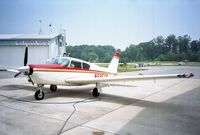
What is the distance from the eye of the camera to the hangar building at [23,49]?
3083 centimetres

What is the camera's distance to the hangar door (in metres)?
30.7

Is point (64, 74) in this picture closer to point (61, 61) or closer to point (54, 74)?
point (54, 74)

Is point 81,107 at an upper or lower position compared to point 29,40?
lower

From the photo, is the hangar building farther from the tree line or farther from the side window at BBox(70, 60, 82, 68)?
the tree line

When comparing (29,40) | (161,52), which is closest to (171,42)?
(161,52)

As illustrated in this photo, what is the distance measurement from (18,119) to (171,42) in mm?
69248

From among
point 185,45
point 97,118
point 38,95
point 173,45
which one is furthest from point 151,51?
point 97,118

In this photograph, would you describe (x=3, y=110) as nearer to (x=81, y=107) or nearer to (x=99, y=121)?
(x=81, y=107)

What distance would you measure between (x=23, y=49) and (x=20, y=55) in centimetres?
114

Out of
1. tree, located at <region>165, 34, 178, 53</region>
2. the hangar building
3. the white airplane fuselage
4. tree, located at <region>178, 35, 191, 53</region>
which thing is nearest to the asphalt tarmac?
the white airplane fuselage

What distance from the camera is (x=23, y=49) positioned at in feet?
103

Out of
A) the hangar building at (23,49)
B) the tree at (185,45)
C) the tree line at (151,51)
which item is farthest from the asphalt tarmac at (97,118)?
the tree line at (151,51)

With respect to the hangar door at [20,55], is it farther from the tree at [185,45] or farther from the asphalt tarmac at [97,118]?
the tree at [185,45]

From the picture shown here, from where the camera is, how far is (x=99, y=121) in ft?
18.8
